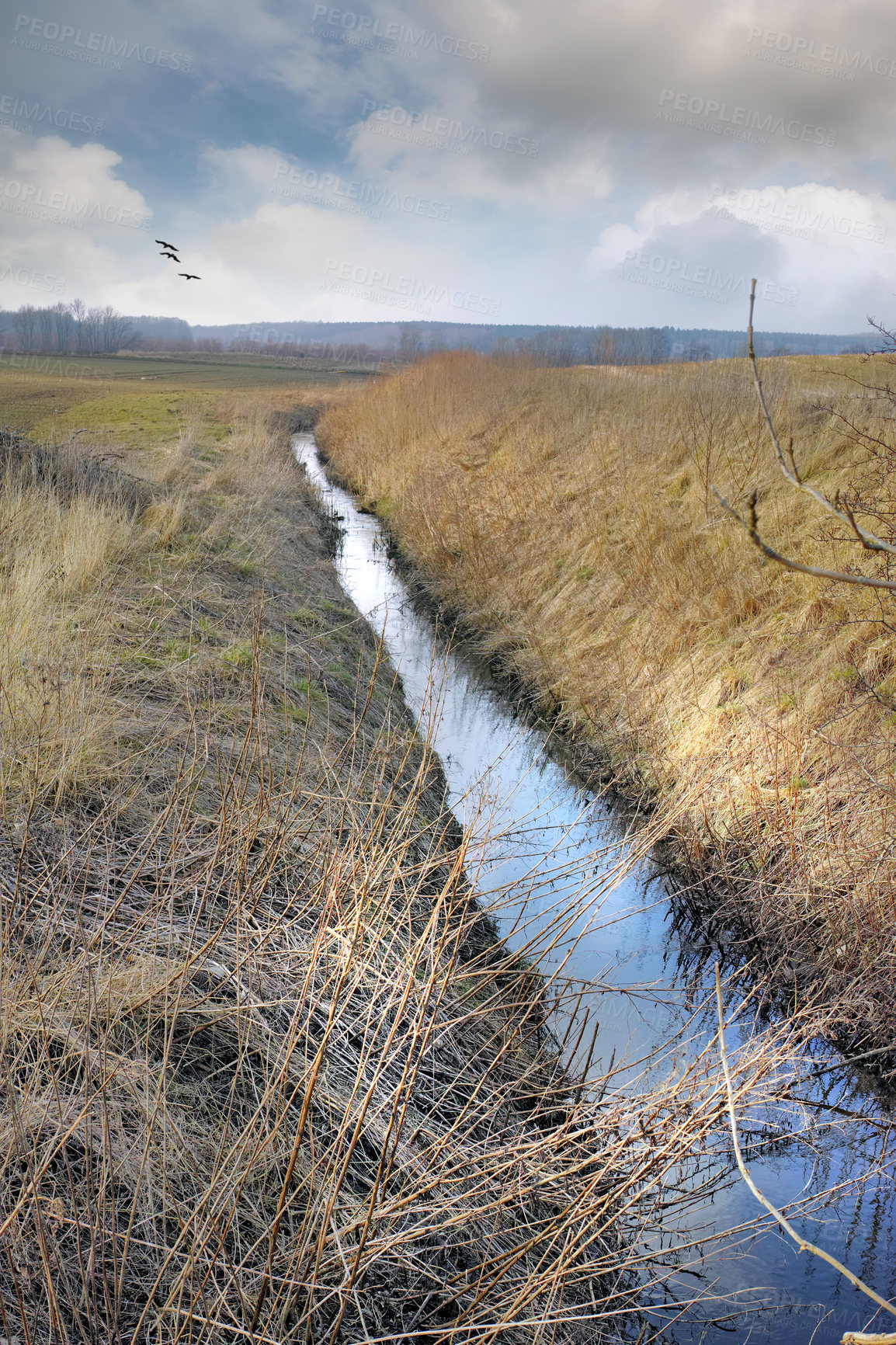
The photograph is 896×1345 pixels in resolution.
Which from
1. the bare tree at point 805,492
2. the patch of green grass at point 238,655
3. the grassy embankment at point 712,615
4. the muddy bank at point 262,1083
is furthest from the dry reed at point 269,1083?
the bare tree at point 805,492

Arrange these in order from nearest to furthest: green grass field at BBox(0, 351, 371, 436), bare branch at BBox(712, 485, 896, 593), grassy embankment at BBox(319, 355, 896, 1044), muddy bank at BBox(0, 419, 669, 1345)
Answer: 1. bare branch at BBox(712, 485, 896, 593)
2. muddy bank at BBox(0, 419, 669, 1345)
3. grassy embankment at BBox(319, 355, 896, 1044)
4. green grass field at BBox(0, 351, 371, 436)

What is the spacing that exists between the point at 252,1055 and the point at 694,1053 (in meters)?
1.91

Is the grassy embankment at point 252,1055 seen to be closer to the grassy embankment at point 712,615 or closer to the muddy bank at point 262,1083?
the muddy bank at point 262,1083

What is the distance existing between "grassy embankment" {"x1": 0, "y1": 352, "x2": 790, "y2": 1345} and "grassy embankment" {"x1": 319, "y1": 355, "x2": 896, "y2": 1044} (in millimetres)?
1425

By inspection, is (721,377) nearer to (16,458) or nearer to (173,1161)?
(16,458)

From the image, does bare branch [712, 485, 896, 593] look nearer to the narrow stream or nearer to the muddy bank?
the muddy bank

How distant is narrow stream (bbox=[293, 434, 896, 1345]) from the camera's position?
2.61m

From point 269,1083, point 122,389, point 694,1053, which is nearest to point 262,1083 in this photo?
point 269,1083

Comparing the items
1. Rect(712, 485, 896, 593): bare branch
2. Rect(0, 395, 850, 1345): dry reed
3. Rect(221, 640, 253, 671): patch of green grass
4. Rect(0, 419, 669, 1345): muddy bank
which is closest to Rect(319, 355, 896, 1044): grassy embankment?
Rect(712, 485, 896, 593): bare branch

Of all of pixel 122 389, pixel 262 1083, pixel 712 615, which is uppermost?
pixel 122 389

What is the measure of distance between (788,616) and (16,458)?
713cm

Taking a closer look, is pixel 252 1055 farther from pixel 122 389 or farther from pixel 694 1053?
pixel 122 389

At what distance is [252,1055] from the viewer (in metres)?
2.61

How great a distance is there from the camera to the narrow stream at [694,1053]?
8.55ft
